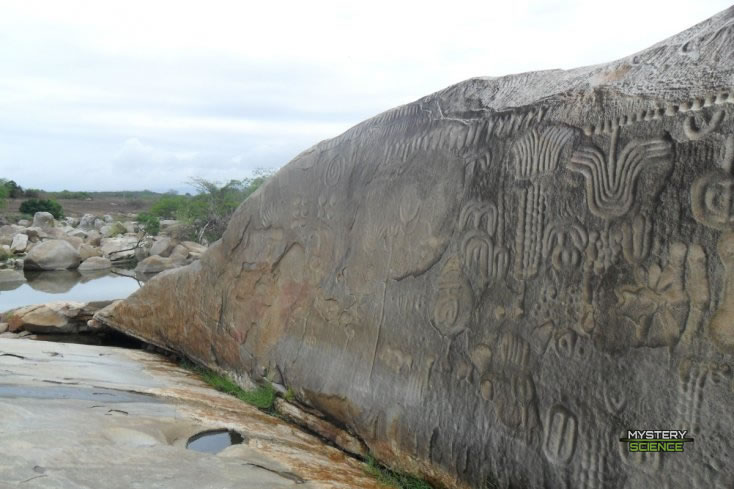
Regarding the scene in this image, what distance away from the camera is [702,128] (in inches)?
83.7

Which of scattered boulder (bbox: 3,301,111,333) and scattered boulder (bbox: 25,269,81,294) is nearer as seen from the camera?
scattered boulder (bbox: 3,301,111,333)

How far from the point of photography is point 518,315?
8.64 feet

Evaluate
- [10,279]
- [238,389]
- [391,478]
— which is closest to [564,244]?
[391,478]

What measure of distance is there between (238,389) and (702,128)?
3511 mm

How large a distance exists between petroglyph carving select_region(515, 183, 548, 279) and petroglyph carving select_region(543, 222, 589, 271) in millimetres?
42

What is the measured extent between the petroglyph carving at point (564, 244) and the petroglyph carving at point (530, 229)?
4 cm

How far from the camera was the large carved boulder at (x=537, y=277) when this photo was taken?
2.09m

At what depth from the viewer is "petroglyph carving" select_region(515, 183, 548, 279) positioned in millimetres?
2613

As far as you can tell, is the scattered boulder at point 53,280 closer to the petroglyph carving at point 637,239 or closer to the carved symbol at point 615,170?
the carved symbol at point 615,170

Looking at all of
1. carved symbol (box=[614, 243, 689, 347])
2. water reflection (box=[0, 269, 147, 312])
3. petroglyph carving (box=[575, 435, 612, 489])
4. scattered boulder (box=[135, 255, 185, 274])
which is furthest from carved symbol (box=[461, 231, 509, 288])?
Answer: scattered boulder (box=[135, 255, 185, 274])

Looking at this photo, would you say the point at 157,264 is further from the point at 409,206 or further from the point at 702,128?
the point at 702,128

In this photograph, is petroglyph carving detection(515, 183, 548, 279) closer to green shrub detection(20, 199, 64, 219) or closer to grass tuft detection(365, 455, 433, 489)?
grass tuft detection(365, 455, 433, 489)

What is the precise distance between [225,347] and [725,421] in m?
3.65

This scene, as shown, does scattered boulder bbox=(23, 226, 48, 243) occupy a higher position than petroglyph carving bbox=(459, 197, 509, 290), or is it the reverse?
petroglyph carving bbox=(459, 197, 509, 290)
